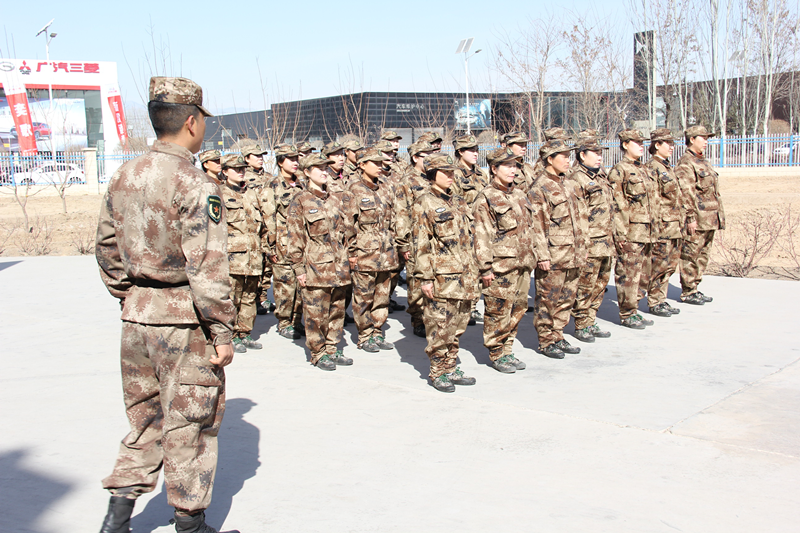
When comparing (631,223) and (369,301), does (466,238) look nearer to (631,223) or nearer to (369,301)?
(369,301)

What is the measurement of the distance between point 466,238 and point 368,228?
1.60 m

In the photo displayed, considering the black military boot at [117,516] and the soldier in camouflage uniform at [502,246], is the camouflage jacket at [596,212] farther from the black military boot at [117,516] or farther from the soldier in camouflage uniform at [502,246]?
the black military boot at [117,516]

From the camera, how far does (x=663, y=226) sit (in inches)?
323

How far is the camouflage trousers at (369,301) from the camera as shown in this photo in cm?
707

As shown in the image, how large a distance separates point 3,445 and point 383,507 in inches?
Answer: 105

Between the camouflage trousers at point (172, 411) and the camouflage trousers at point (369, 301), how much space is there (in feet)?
12.4

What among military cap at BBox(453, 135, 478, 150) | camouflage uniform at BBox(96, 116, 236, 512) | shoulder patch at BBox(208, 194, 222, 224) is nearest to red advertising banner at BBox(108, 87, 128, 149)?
military cap at BBox(453, 135, 478, 150)

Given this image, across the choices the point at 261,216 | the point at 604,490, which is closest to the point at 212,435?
the point at 604,490

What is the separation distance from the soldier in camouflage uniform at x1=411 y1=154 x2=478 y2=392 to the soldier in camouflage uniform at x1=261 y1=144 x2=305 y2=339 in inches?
92.4

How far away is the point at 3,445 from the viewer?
4531mm

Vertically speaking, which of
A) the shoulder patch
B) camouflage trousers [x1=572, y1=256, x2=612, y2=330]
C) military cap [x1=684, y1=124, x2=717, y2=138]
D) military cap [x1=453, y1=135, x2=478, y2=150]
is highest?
military cap [x1=684, y1=124, x2=717, y2=138]

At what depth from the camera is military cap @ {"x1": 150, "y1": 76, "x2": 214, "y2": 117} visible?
124 inches

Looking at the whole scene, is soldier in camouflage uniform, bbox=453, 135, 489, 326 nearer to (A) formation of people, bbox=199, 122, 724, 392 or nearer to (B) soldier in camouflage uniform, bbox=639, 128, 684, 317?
(A) formation of people, bbox=199, 122, 724, 392

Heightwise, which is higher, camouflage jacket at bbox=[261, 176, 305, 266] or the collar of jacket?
the collar of jacket
